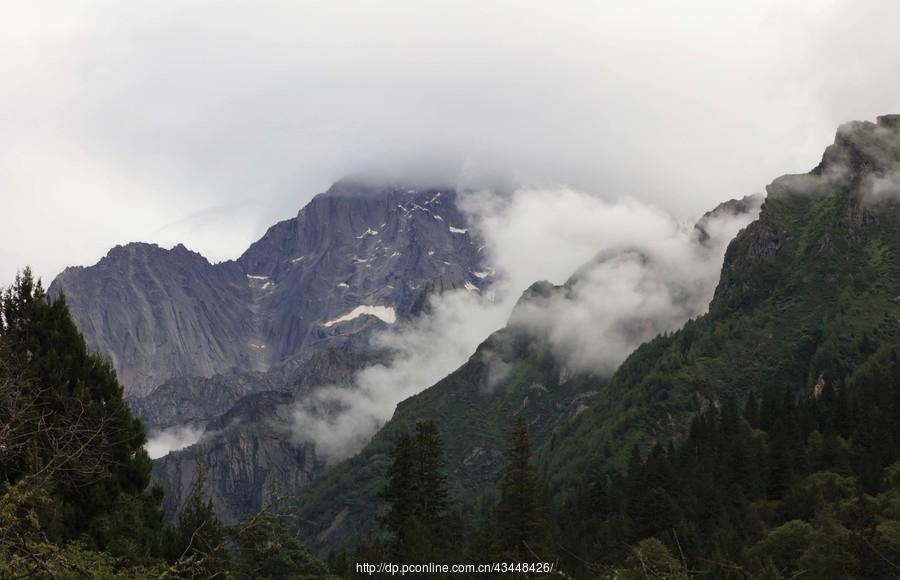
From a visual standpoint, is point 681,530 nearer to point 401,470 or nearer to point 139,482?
point 401,470

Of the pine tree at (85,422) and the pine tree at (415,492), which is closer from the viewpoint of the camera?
the pine tree at (85,422)

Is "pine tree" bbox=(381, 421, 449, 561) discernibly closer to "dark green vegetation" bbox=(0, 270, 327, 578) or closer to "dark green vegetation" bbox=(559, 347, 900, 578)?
"dark green vegetation" bbox=(559, 347, 900, 578)

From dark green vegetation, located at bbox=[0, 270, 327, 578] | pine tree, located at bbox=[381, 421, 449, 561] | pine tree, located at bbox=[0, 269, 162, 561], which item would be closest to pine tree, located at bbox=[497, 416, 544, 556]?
pine tree, located at bbox=[381, 421, 449, 561]

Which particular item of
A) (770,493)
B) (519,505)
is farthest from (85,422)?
(770,493)

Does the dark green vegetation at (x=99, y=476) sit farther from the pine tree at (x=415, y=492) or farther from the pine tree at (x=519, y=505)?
the pine tree at (x=415, y=492)

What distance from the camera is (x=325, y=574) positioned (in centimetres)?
5247

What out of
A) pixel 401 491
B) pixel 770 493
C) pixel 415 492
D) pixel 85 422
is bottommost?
pixel 85 422

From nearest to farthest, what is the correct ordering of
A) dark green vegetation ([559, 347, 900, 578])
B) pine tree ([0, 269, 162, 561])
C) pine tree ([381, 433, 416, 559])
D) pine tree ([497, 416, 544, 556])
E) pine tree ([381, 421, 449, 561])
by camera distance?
pine tree ([0, 269, 162, 561]), pine tree ([497, 416, 544, 556]), dark green vegetation ([559, 347, 900, 578]), pine tree ([381, 421, 449, 561]), pine tree ([381, 433, 416, 559])

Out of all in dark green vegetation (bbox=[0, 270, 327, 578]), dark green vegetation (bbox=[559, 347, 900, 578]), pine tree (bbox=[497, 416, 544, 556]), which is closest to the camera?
dark green vegetation (bbox=[0, 270, 327, 578])

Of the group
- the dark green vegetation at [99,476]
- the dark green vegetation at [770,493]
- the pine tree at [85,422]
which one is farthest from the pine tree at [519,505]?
the pine tree at [85,422]

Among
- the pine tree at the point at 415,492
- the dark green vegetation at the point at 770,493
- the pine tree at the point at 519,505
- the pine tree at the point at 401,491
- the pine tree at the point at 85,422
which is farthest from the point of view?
the pine tree at the point at 401,491

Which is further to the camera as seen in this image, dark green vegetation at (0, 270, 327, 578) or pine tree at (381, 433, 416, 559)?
pine tree at (381, 433, 416, 559)

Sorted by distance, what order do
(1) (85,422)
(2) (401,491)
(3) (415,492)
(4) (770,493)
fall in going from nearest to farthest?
1. (1) (85,422)
2. (2) (401,491)
3. (3) (415,492)
4. (4) (770,493)

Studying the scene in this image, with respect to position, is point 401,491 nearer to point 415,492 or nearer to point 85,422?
point 415,492
